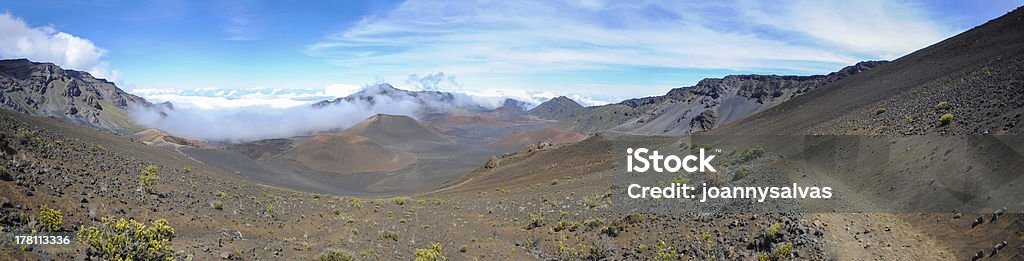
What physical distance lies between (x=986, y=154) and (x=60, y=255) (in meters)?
19.3

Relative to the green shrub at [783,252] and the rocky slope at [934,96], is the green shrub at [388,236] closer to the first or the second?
the green shrub at [783,252]

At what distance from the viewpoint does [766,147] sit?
22.7 m

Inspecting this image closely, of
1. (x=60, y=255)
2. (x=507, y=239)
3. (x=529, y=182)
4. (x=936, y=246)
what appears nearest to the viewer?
(x=60, y=255)

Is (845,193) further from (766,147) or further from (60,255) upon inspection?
(60,255)

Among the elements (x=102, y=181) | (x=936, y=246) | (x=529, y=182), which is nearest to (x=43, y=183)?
(x=102, y=181)

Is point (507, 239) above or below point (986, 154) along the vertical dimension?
below

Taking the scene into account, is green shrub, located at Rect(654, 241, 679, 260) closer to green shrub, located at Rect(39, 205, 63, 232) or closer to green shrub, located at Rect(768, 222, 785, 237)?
green shrub, located at Rect(768, 222, 785, 237)

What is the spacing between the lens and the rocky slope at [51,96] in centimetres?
12181

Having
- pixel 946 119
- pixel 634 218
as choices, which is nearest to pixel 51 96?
pixel 634 218

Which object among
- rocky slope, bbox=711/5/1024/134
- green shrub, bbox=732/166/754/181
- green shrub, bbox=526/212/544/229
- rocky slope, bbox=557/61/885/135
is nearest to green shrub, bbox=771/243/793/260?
green shrub, bbox=732/166/754/181

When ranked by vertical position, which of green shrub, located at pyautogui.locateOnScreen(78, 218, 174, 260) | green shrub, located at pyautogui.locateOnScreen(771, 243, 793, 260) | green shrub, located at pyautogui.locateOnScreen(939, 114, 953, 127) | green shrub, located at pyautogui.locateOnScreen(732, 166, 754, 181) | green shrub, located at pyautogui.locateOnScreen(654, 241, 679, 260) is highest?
green shrub, located at pyautogui.locateOnScreen(939, 114, 953, 127)

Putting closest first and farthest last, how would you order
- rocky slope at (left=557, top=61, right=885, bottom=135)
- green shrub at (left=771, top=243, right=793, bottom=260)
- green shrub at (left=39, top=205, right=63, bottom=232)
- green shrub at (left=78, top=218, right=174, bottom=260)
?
green shrub at (left=78, top=218, right=174, bottom=260) < green shrub at (left=39, top=205, right=63, bottom=232) < green shrub at (left=771, top=243, right=793, bottom=260) < rocky slope at (left=557, top=61, right=885, bottom=135)

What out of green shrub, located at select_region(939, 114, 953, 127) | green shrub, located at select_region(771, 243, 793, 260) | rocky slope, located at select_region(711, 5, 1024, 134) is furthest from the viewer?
green shrub, located at select_region(939, 114, 953, 127)

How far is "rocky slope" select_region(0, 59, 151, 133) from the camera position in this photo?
400 feet
